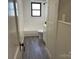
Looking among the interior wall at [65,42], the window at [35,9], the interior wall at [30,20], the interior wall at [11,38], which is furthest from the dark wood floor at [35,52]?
the window at [35,9]

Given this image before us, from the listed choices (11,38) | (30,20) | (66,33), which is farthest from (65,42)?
(30,20)

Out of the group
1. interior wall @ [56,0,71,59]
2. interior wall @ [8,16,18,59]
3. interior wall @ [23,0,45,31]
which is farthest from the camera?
interior wall @ [23,0,45,31]

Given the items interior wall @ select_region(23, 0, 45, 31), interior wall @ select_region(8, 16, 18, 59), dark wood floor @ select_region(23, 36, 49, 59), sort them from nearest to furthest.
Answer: interior wall @ select_region(8, 16, 18, 59), dark wood floor @ select_region(23, 36, 49, 59), interior wall @ select_region(23, 0, 45, 31)

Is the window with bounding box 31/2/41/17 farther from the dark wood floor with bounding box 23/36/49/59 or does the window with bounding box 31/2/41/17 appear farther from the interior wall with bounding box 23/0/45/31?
the dark wood floor with bounding box 23/36/49/59

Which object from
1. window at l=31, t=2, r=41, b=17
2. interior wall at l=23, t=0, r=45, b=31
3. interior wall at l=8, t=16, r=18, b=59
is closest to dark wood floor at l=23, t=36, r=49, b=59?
interior wall at l=8, t=16, r=18, b=59

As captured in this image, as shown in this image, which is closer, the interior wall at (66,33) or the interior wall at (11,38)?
the interior wall at (11,38)

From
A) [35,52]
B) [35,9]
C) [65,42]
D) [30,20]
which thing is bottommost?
[35,52]

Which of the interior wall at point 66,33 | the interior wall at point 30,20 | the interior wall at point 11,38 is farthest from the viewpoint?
the interior wall at point 30,20

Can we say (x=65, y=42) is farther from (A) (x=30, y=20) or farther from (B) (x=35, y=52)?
(A) (x=30, y=20)

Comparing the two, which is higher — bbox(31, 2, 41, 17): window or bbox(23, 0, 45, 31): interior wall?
bbox(31, 2, 41, 17): window

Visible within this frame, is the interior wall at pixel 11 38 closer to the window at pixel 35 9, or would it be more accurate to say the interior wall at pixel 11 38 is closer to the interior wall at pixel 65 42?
the interior wall at pixel 65 42
